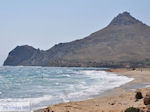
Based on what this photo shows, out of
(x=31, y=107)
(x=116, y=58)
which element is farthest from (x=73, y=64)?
(x=31, y=107)

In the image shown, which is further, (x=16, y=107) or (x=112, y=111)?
(x=16, y=107)

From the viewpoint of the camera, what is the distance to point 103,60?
190 meters

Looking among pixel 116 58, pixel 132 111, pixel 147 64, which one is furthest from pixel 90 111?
pixel 116 58

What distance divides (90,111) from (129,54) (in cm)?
18578

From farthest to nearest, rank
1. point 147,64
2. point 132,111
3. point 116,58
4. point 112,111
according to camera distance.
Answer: point 116,58
point 147,64
point 112,111
point 132,111

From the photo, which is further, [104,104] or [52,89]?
[52,89]

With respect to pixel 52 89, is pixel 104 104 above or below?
above

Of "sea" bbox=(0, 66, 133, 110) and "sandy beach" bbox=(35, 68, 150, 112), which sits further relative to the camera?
"sea" bbox=(0, 66, 133, 110)

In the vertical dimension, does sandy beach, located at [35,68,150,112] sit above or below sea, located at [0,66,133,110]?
above

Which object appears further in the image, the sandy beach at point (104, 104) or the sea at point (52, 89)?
the sea at point (52, 89)

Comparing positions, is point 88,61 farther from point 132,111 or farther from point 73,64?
point 132,111

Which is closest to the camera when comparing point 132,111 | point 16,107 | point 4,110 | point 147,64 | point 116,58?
point 132,111

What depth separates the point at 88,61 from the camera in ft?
640

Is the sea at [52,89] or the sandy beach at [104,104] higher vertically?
the sandy beach at [104,104]
